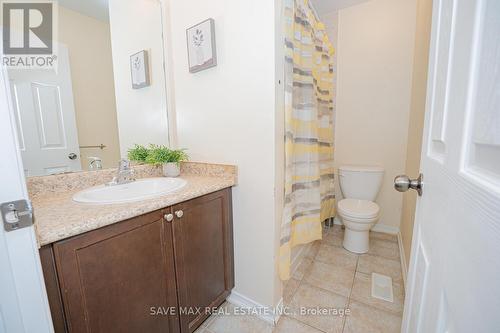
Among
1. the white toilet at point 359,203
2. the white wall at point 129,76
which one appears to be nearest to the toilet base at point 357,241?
the white toilet at point 359,203

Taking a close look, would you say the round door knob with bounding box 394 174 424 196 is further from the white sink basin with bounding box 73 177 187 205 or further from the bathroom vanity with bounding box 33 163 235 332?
the white sink basin with bounding box 73 177 187 205

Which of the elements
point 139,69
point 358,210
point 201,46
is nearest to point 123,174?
point 139,69

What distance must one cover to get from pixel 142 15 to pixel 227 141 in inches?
41.8

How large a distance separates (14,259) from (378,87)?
2.72 meters

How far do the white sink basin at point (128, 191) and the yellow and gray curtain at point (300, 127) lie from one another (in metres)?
0.69

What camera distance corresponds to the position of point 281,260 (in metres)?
1.22

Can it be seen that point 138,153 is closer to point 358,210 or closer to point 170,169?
point 170,169

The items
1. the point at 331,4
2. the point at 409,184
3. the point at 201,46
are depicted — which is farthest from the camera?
the point at 331,4

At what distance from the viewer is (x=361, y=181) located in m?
2.06

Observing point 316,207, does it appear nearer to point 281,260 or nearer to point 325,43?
point 281,260

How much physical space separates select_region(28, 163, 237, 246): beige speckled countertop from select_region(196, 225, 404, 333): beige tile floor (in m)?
0.86

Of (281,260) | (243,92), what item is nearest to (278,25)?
(243,92)

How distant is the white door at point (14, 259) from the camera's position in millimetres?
438

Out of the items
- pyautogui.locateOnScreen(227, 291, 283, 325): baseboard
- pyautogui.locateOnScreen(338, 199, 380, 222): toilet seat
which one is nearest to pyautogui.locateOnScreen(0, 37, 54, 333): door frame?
pyautogui.locateOnScreen(227, 291, 283, 325): baseboard
